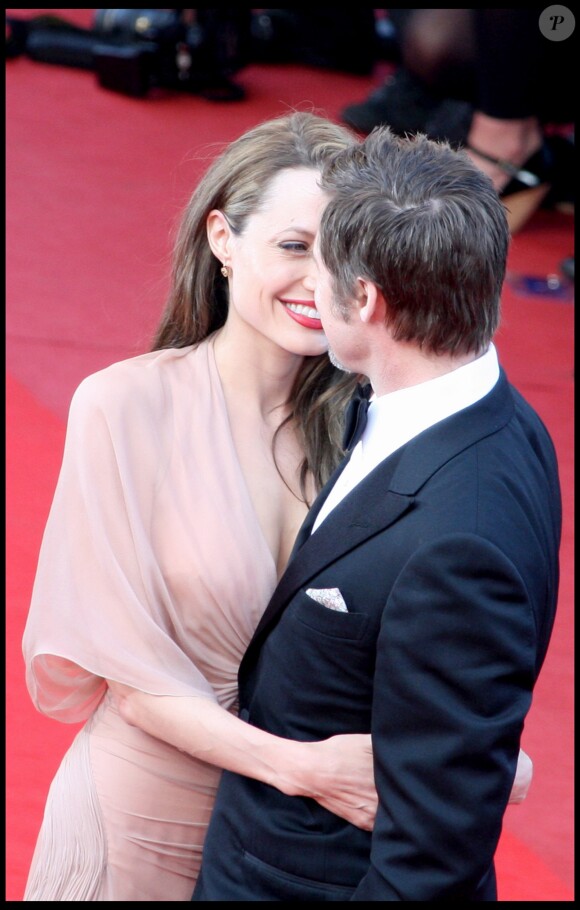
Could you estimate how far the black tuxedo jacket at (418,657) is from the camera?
4.29 ft

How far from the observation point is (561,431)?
4598 mm

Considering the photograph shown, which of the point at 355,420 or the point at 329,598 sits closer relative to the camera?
the point at 329,598

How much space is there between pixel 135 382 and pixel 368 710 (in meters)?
0.70

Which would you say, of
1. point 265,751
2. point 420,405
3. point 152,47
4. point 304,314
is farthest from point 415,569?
point 152,47

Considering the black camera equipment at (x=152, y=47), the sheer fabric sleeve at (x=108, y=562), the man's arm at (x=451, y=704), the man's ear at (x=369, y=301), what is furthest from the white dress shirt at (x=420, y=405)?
the black camera equipment at (x=152, y=47)

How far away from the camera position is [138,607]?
1.84 metres

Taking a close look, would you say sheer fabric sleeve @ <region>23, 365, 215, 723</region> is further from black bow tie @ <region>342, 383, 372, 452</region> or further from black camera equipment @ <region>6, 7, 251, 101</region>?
black camera equipment @ <region>6, 7, 251, 101</region>

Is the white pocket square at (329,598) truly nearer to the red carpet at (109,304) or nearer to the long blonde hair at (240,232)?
the long blonde hair at (240,232)

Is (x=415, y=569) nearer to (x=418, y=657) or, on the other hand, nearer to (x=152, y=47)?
(x=418, y=657)

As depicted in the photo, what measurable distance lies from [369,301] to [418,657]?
42 centimetres

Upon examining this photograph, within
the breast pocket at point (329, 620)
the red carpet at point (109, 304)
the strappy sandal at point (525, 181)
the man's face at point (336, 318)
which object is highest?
the man's face at point (336, 318)

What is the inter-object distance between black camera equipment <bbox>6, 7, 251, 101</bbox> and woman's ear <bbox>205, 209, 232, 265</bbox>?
5.30 meters

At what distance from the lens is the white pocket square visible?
4.81ft

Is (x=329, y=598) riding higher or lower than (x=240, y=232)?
lower
